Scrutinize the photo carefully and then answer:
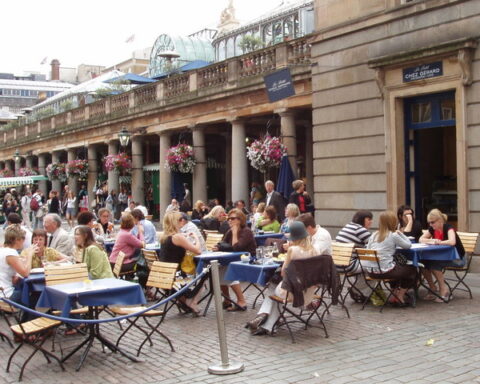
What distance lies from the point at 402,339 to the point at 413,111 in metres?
7.70

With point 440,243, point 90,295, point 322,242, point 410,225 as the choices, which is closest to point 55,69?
point 410,225

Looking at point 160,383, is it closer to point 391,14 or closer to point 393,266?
point 393,266

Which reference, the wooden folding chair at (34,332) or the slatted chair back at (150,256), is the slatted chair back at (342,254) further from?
the wooden folding chair at (34,332)

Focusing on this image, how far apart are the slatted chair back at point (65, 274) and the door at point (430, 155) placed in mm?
8694

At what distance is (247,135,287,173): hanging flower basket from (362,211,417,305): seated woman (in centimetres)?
898

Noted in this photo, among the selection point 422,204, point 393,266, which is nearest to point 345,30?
point 422,204

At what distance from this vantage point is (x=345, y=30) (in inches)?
584

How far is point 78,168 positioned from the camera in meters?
32.6

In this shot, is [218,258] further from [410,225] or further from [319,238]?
[410,225]

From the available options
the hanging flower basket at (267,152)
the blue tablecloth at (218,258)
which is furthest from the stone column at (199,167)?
the blue tablecloth at (218,258)

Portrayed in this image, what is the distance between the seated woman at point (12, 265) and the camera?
7859mm

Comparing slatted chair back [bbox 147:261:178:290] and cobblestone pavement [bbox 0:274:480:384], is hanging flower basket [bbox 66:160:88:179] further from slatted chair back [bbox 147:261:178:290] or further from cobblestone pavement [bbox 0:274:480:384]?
slatted chair back [bbox 147:261:178:290]

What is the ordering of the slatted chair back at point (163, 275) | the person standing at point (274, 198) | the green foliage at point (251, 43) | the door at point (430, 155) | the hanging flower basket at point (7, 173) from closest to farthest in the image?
the slatted chair back at point (163, 275) < the door at point (430, 155) < the person standing at point (274, 198) < the green foliage at point (251, 43) < the hanging flower basket at point (7, 173)

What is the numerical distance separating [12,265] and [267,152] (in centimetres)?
1124
